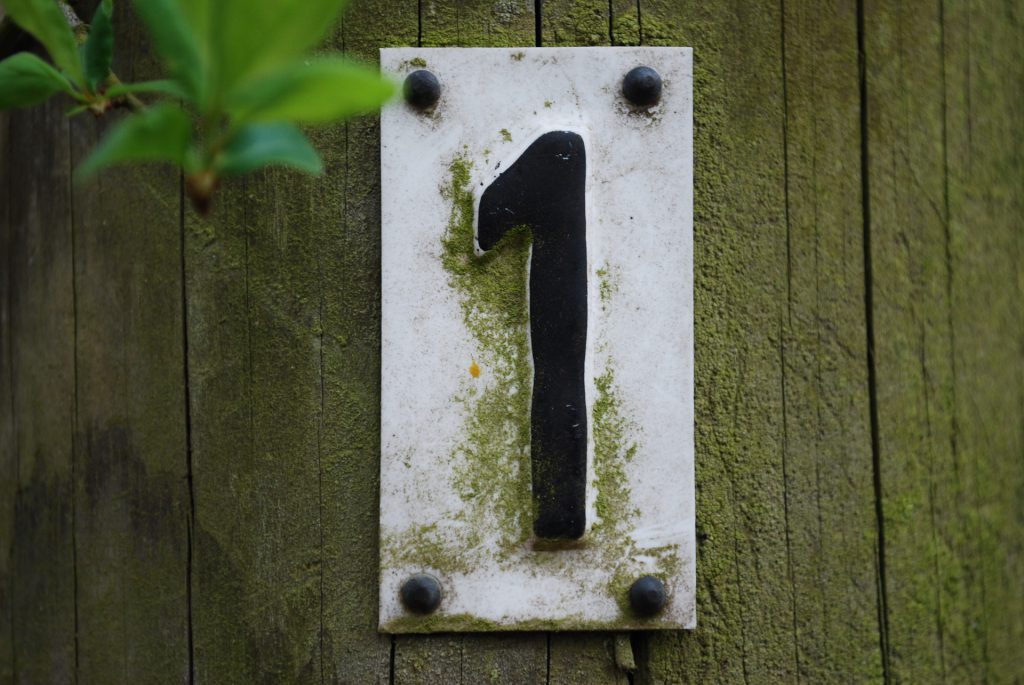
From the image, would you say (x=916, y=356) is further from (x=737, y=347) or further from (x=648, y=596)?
A: (x=648, y=596)

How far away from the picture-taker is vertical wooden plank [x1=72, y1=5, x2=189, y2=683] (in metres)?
0.98

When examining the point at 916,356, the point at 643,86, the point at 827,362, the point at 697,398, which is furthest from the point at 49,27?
the point at 916,356

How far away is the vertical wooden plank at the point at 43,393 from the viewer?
3.32ft

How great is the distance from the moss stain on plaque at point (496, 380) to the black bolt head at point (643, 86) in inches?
8.7

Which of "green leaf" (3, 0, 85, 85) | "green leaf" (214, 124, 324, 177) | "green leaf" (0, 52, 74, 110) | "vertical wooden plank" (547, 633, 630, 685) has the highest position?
"green leaf" (3, 0, 85, 85)

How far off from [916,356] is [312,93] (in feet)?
2.91

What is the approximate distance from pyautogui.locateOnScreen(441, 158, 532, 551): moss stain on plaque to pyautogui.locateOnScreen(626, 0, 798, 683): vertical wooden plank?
0.22 metres

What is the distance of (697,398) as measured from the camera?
0.97 metres

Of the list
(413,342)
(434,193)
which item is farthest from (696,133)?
(413,342)

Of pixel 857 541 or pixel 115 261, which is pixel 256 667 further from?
pixel 857 541

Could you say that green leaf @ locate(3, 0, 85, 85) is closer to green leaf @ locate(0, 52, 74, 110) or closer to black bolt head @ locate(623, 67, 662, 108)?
green leaf @ locate(0, 52, 74, 110)

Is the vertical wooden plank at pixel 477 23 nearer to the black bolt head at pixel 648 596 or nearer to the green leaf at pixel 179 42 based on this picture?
the green leaf at pixel 179 42

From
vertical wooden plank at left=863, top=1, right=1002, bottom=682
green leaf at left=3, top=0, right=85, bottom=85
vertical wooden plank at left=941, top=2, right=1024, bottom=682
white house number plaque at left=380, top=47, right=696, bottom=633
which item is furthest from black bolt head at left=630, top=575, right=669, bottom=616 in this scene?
green leaf at left=3, top=0, right=85, bottom=85

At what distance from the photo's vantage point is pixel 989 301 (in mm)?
1052
